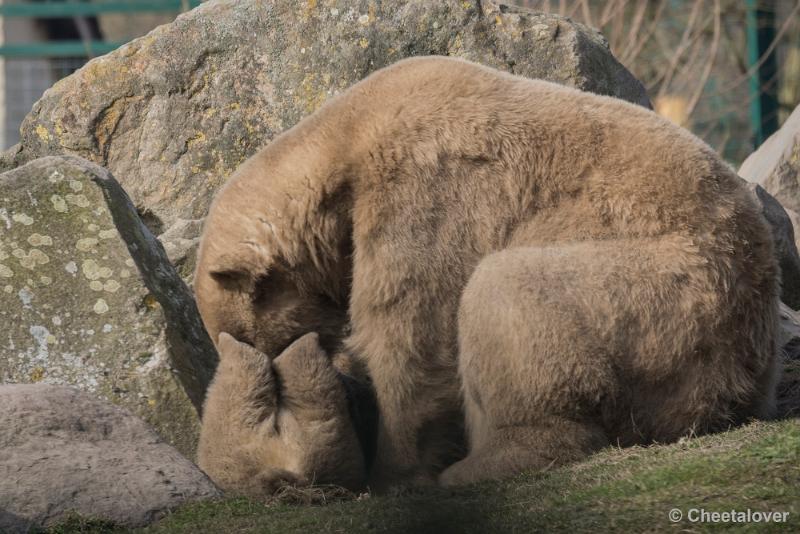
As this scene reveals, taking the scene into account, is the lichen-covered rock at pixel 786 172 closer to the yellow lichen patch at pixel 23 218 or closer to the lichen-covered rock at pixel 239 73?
the lichen-covered rock at pixel 239 73

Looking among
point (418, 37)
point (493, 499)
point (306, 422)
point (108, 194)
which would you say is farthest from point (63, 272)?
point (418, 37)

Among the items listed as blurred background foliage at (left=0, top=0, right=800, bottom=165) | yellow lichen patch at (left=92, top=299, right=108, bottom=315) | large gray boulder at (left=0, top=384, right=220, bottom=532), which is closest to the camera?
large gray boulder at (left=0, top=384, right=220, bottom=532)

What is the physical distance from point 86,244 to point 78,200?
23 cm

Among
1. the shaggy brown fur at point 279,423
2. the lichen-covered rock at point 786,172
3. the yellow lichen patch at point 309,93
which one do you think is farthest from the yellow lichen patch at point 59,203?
the lichen-covered rock at point 786,172

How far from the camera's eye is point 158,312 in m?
5.78

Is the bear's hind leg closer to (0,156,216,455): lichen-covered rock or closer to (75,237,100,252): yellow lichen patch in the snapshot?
(0,156,216,455): lichen-covered rock

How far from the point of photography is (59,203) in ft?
19.4

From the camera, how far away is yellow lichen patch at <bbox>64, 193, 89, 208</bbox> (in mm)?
5930

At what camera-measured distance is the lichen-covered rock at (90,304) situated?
Answer: 5594 millimetres

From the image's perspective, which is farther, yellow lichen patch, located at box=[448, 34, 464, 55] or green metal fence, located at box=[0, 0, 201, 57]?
green metal fence, located at box=[0, 0, 201, 57]

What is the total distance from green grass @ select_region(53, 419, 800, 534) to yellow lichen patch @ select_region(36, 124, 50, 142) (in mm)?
4411

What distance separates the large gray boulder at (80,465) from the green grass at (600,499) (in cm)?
10

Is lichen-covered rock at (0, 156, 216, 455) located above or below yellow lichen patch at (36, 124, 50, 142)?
below

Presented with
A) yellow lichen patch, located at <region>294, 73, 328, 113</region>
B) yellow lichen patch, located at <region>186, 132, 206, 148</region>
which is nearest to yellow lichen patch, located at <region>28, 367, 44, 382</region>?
yellow lichen patch, located at <region>186, 132, 206, 148</region>
